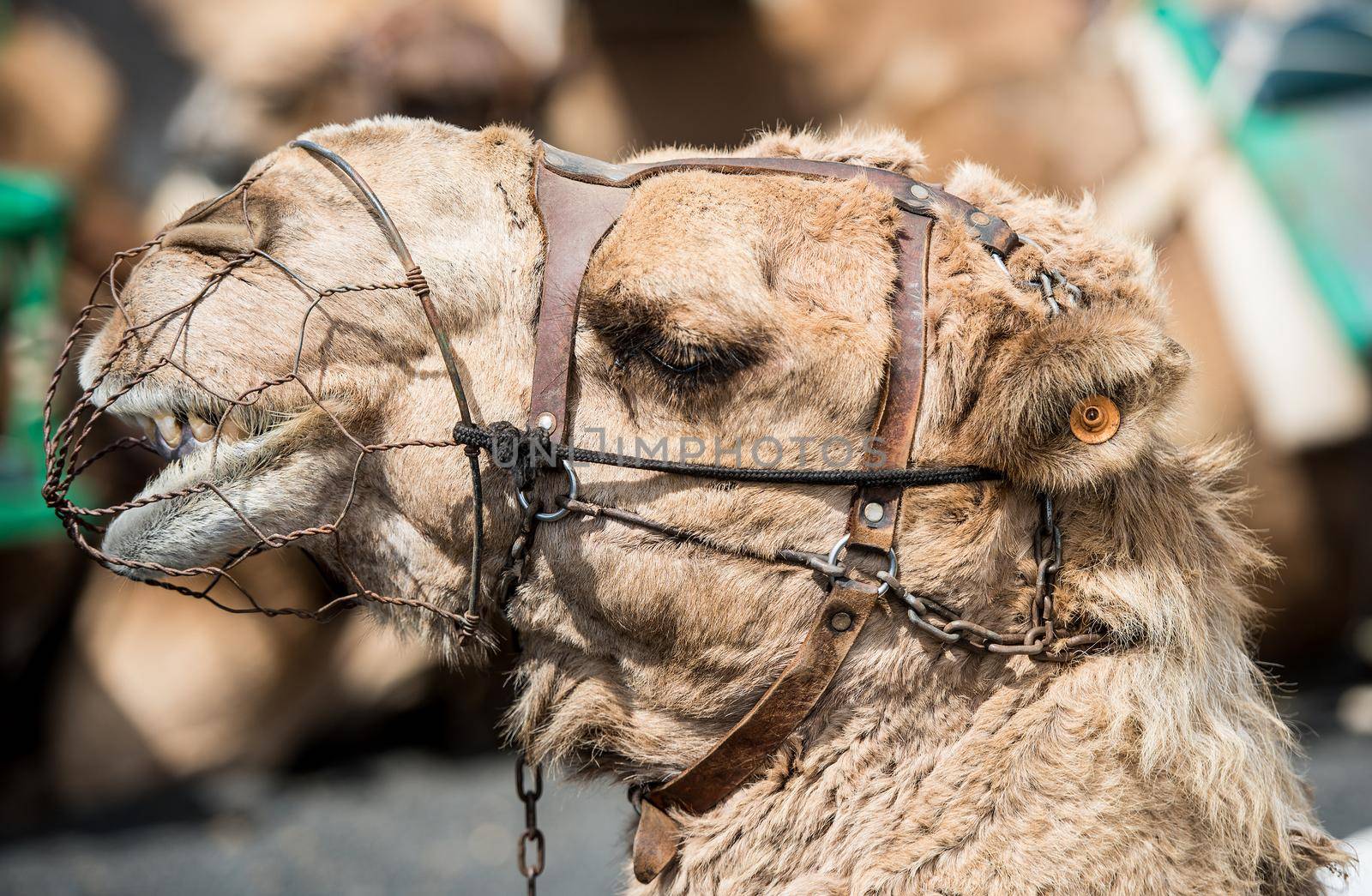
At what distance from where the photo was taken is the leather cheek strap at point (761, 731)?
1886 millimetres

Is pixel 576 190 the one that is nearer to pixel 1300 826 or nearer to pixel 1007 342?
pixel 1007 342

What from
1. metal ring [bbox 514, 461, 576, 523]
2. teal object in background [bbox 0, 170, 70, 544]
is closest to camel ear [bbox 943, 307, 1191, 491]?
metal ring [bbox 514, 461, 576, 523]

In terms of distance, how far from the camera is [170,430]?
197cm

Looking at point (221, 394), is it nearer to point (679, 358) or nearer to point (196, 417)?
point (196, 417)

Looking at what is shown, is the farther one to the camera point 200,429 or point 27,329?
point 27,329

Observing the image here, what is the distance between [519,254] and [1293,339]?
4.89m

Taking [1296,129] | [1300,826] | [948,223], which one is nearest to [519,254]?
[948,223]

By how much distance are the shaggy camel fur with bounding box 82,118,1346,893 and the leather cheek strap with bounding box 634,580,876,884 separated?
0.03 meters

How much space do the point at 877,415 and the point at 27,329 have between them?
4.77m

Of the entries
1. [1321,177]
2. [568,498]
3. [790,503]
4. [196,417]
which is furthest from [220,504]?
[1321,177]

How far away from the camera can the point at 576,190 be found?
1981 mm

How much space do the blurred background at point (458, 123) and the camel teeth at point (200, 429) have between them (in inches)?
131

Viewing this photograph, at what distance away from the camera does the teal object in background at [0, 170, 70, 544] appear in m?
5.05

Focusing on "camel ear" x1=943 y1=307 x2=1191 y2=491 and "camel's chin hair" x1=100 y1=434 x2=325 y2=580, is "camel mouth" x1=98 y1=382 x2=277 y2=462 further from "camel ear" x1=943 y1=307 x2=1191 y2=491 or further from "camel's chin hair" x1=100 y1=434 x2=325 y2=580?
"camel ear" x1=943 y1=307 x2=1191 y2=491
